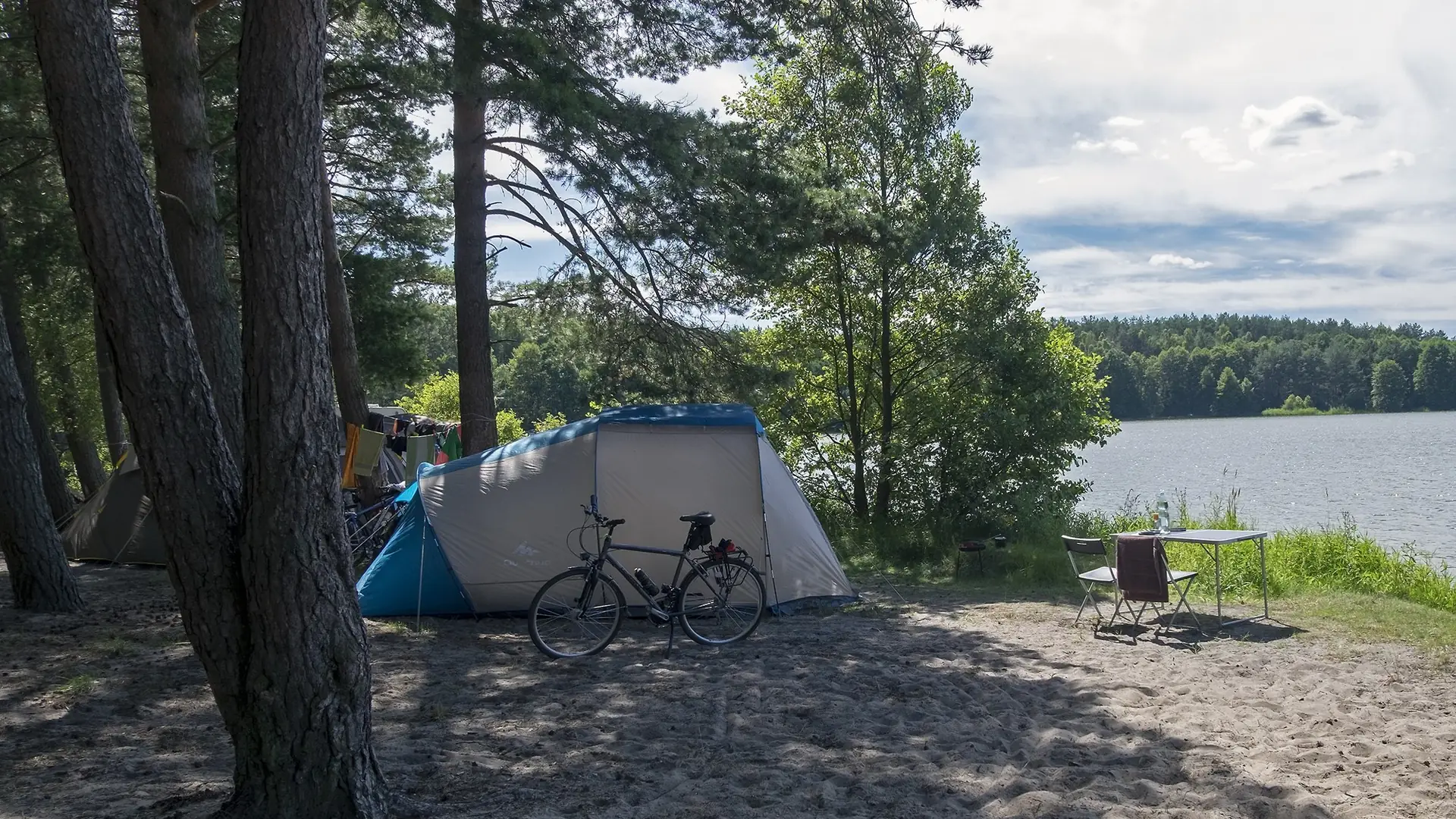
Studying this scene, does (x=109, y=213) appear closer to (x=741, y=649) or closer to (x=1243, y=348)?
(x=741, y=649)

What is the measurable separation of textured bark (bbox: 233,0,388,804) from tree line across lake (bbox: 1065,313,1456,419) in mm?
43364

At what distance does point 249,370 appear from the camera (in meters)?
3.14

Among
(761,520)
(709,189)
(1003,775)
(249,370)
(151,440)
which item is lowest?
(1003,775)

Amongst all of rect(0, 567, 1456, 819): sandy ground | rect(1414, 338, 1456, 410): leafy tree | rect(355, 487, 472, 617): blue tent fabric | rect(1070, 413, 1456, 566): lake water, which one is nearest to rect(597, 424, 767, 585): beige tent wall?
rect(0, 567, 1456, 819): sandy ground

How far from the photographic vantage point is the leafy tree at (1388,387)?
46.3 meters

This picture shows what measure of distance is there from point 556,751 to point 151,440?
6.70ft

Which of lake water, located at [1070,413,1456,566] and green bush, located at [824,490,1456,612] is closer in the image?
green bush, located at [824,490,1456,612]

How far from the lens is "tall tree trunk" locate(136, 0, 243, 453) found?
6227 mm

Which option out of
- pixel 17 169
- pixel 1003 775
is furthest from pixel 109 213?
pixel 17 169

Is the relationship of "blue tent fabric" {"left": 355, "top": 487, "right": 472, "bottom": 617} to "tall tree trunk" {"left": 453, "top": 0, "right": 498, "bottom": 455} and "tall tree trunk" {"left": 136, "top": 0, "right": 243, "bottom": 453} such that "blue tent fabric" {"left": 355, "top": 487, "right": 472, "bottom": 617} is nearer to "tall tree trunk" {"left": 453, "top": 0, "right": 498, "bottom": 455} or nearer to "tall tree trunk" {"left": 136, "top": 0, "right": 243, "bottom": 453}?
"tall tree trunk" {"left": 136, "top": 0, "right": 243, "bottom": 453}

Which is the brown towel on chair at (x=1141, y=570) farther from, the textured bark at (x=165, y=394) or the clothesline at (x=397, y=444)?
the textured bark at (x=165, y=394)

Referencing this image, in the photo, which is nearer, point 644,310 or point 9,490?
point 9,490

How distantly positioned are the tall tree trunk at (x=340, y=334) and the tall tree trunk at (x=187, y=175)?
6.47ft

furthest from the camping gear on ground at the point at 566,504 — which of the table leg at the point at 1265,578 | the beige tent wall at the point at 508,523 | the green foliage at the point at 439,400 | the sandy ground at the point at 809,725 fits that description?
the green foliage at the point at 439,400
